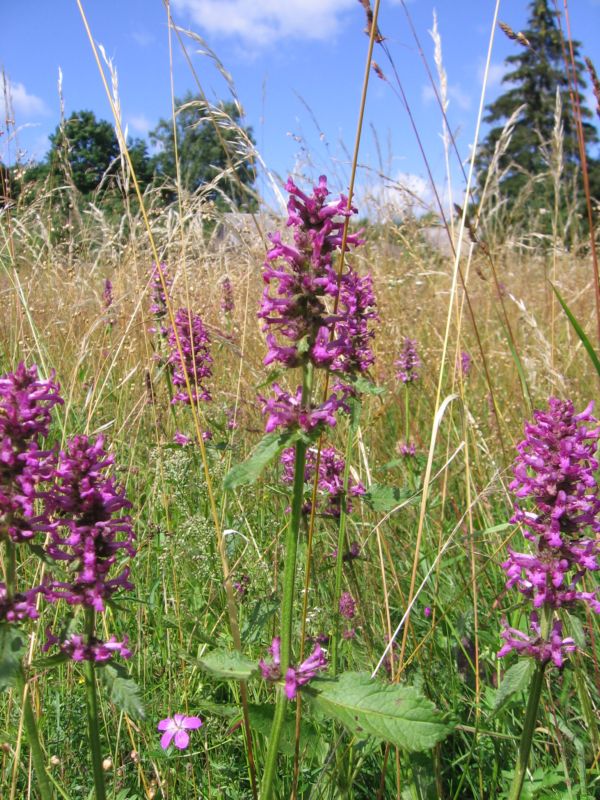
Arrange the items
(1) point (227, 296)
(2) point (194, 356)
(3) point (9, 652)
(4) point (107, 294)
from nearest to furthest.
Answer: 1. (3) point (9, 652)
2. (2) point (194, 356)
3. (4) point (107, 294)
4. (1) point (227, 296)

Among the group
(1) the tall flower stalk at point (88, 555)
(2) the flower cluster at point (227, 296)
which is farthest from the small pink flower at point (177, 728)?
(2) the flower cluster at point (227, 296)

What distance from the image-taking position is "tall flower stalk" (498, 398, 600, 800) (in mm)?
1464

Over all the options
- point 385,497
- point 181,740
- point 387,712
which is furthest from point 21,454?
point 385,497

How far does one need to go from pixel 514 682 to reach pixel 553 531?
338mm

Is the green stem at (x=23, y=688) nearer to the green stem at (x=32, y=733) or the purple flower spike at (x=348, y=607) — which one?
the green stem at (x=32, y=733)

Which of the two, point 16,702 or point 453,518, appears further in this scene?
point 453,518

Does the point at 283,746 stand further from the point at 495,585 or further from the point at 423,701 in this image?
the point at 495,585

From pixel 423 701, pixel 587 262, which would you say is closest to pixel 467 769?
pixel 423 701

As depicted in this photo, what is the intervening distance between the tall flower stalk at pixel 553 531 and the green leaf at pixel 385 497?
41 cm

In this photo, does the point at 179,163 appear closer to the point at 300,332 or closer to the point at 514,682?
the point at 300,332

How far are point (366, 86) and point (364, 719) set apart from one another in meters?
1.38

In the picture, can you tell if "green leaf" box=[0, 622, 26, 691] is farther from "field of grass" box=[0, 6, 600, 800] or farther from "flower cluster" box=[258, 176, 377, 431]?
"flower cluster" box=[258, 176, 377, 431]

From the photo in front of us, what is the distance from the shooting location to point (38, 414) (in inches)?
48.4

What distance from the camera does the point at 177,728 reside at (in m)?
1.74
